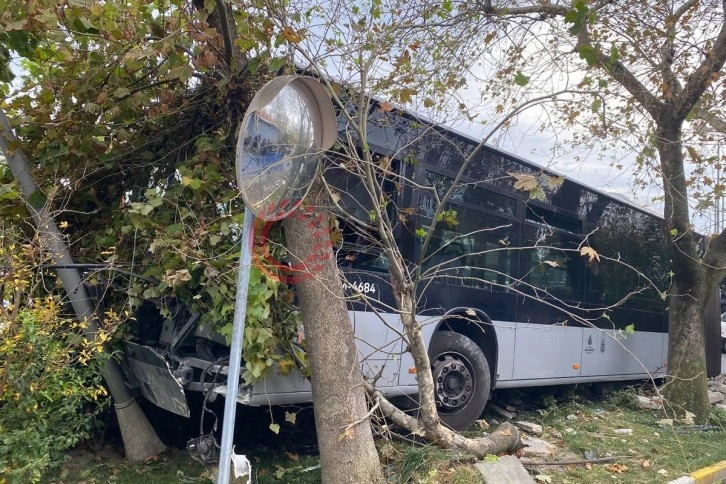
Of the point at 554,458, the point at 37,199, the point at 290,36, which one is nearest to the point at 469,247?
the point at 554,458

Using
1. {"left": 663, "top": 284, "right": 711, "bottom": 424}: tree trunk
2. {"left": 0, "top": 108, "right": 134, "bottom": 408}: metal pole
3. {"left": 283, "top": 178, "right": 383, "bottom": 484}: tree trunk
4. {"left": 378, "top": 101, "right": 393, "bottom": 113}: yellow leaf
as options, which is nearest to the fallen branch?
{"left": 283, "top": 178, "right": 383, "bottom": 484}: tree trunk

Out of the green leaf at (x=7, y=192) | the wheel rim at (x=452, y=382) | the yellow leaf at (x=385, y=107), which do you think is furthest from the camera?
the wheel rim at (x=452, y=382)

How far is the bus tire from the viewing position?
709 cm

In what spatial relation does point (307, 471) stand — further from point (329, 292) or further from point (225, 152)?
point (225, 152)

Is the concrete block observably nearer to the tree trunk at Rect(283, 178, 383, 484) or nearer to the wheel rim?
the tree trunk at Rect(283, 178, 383, 484)

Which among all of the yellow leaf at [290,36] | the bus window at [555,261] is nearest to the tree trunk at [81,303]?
the yellow leaf at [290,36]

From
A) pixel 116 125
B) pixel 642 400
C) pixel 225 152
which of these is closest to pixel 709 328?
pixel 642 400

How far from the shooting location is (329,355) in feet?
16.1

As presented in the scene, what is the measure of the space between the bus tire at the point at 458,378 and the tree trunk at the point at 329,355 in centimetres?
220

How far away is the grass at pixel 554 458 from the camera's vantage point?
202 inches

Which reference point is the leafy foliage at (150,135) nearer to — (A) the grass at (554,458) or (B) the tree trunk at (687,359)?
(A) the grass at (554,458)

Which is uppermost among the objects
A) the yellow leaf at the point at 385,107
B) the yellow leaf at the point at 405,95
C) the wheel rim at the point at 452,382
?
the yellow leaf at the point at 405,95

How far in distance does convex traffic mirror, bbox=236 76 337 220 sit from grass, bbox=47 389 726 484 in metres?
2.35

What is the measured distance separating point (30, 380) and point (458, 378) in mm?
4475
